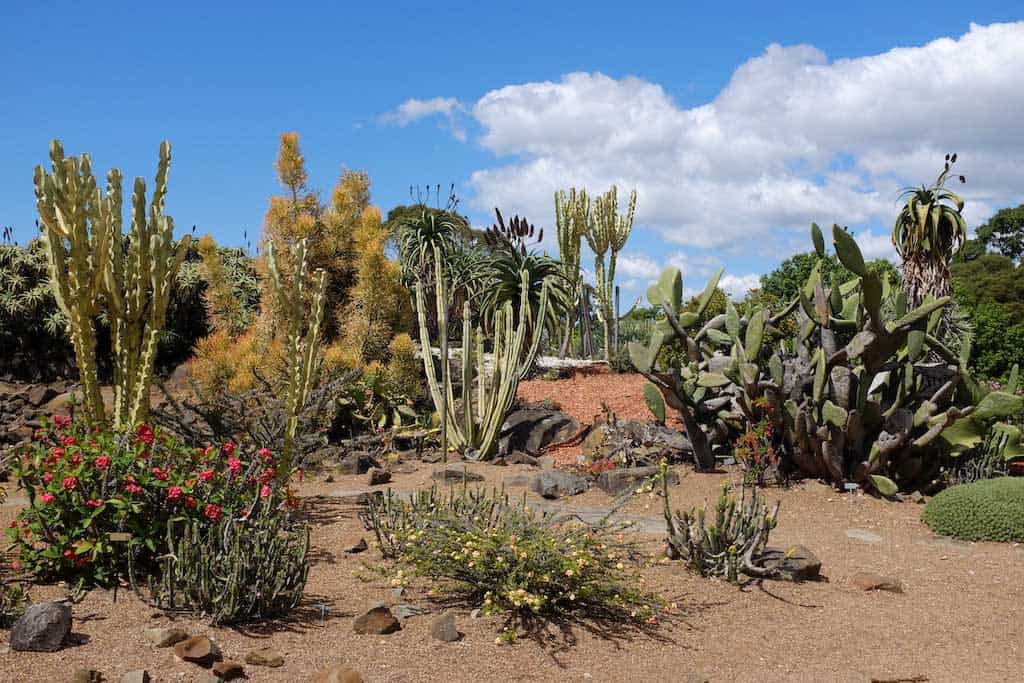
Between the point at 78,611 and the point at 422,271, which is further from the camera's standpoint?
the point at 422,271

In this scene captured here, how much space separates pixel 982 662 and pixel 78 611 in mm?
5105

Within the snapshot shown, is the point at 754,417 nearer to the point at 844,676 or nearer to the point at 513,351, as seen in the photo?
the point at 513,351

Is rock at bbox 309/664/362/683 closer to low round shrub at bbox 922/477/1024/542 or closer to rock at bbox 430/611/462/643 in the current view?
rock at bbox 430/611/462/643

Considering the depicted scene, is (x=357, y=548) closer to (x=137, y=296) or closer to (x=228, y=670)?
(x=228, y=670)

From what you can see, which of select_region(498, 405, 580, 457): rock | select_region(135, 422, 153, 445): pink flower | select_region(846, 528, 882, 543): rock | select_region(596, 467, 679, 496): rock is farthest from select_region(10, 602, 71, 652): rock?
select_region(498, 405, 580, 457): rock

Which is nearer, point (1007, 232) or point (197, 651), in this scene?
point (197, 651)

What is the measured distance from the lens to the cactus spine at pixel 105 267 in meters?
7.23

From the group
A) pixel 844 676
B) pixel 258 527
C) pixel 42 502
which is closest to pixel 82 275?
pixel 42 502

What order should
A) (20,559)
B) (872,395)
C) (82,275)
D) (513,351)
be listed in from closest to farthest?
(20,559), (82,275), (872,395), (513,351)

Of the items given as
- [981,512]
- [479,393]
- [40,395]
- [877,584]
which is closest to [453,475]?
[479,393]

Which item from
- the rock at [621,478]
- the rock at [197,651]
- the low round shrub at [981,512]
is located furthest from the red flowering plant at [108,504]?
the low round shrub at [981,512]

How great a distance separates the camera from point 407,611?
5.40 meters

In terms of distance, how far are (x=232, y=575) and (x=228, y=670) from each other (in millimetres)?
625

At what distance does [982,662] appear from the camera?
5.30 metres
